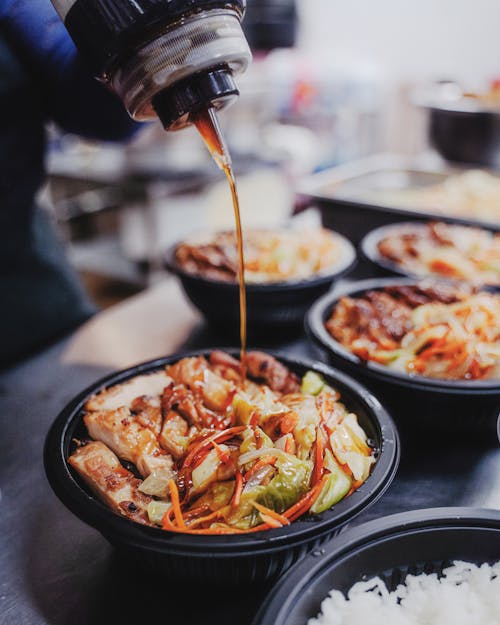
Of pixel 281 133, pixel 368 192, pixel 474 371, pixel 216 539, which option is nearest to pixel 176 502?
pixel 216 539

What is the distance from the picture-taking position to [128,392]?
4.49 feet

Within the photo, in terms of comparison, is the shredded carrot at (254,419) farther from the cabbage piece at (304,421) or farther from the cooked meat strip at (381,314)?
the cooked meat strip at (381,314)

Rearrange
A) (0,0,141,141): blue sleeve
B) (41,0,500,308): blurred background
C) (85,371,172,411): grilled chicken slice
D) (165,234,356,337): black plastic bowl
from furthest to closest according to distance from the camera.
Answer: (41,0,500,308): blurred background
(165,234,356,337): black plastic bowl
(0,0,141,141): blue sleeve
(85,371,172,411): grilled chicken slice

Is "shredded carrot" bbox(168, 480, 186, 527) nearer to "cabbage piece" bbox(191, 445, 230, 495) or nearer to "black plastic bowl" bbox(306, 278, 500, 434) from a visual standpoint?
"cabbage piece" bbox(191, 445, 230, 495)

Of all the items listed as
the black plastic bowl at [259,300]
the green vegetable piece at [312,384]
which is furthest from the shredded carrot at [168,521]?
the black plastic bowl at [259,300]

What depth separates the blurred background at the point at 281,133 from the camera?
→ 185 inches

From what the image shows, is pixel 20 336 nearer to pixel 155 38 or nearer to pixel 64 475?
pixel 64 475

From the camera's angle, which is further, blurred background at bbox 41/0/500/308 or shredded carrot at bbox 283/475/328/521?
blurred background at bbox 41/0/500/308

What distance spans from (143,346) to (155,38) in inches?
44.2

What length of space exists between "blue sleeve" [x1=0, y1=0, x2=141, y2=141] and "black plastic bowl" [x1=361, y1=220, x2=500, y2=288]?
0.94 metres

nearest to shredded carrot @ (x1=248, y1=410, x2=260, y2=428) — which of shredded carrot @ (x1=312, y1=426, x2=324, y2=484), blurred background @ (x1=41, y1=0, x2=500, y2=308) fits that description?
shredded carrot @ (x1=312, y1=426, x2=324, y2=484)

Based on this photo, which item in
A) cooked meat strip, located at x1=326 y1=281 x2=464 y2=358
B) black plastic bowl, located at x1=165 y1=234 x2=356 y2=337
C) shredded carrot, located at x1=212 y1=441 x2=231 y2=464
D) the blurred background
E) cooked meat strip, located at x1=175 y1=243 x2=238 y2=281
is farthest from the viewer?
the blurred background

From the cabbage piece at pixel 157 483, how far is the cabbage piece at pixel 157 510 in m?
0.04

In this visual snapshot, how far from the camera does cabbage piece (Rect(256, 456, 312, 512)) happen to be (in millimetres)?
1033
